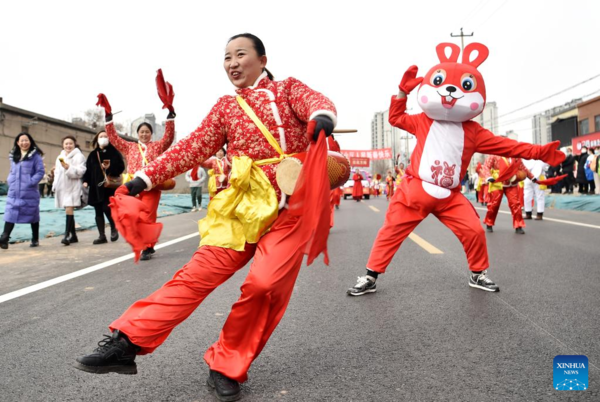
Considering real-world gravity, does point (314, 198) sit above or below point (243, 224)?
above

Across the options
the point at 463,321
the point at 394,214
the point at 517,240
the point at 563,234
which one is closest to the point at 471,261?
the point at 394,214

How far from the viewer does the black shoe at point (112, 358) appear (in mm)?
2262

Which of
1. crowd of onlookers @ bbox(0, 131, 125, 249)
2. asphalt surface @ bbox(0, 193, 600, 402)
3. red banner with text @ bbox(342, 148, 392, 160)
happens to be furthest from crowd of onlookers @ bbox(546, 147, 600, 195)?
red banner with text @ bbox(342, 148, 392, 160)

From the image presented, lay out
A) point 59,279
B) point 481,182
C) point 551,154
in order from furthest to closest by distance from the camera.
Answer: point 481,182 < point 59,279 < point 551,154

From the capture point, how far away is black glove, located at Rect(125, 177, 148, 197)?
8.23 ft

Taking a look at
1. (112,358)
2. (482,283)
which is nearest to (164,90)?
(112,358)

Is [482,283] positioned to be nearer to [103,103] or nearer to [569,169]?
[103,103]

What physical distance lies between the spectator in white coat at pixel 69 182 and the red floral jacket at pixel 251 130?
689 centimetres

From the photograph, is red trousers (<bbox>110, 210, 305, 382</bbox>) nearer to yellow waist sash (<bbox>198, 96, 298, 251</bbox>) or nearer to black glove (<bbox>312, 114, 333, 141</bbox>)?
yellow waist sash (<bbox>198, 96, 298, 251</bbox>)

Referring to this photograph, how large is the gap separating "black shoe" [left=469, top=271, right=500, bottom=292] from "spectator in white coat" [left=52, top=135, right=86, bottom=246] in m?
6.82

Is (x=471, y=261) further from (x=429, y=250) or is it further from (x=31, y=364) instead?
(x=31, y=364)

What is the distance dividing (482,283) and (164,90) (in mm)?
3541

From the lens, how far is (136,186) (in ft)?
8.32

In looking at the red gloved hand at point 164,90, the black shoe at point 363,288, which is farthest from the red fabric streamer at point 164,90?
the black shoe at point 363,288
